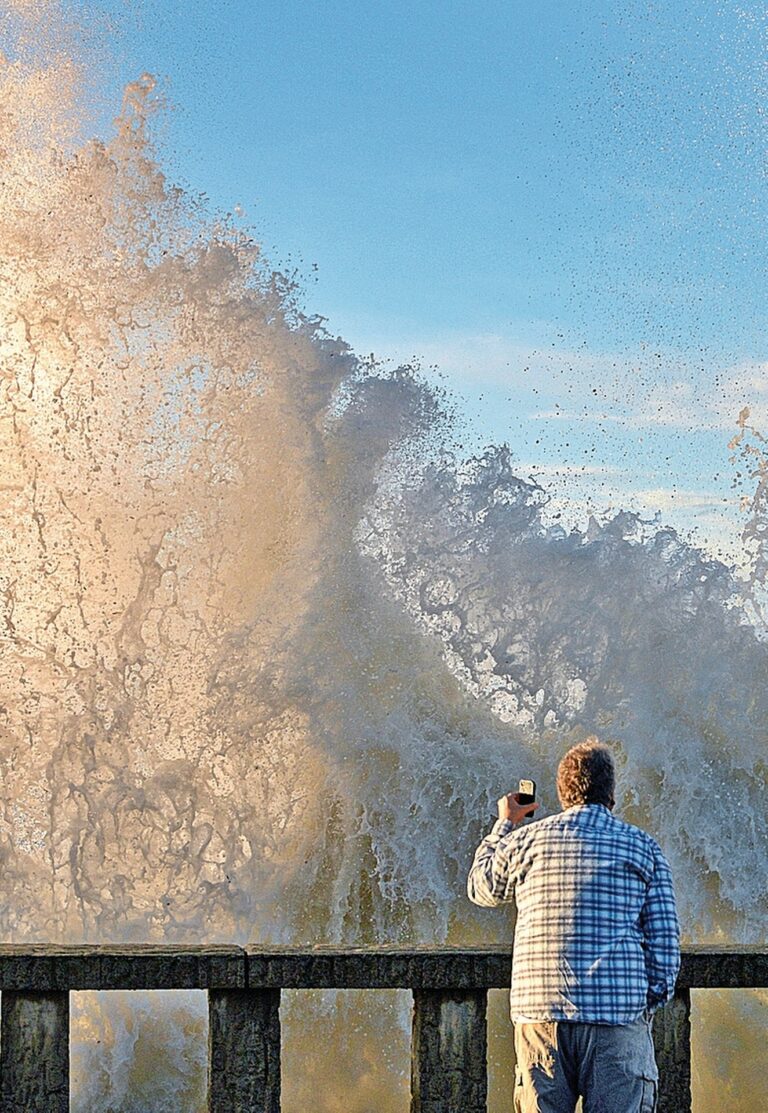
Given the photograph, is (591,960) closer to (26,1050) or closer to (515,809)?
(515,809)

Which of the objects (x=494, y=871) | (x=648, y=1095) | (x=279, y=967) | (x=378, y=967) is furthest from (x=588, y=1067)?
(x=279, y=967)

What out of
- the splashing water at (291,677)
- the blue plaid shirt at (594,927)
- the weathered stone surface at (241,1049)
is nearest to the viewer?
the blue plaid shirt at (594,927)

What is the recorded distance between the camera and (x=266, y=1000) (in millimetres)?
4168

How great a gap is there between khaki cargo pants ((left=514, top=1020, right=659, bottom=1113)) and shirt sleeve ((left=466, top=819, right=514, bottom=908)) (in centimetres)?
35

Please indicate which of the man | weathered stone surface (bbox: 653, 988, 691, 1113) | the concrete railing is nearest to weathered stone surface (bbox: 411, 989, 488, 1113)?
the concrete railing

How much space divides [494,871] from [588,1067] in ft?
1.83

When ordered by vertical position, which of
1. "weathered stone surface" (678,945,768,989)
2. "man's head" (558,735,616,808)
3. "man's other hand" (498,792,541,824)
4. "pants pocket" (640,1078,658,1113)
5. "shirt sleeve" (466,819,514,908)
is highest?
"man's head" (558,735,616,808)

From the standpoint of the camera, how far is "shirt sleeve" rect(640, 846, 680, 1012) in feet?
12.3

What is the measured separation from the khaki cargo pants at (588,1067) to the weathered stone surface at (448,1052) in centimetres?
39

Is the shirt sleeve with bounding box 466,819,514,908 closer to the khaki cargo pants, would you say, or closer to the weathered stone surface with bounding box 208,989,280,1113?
the khaki cargo pants

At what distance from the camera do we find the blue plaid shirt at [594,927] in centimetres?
373

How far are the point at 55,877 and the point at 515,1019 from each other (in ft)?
22.1

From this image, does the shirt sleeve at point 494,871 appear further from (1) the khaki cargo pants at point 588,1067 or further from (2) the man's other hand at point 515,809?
(1) the khaki cargo pants at point 588,1067

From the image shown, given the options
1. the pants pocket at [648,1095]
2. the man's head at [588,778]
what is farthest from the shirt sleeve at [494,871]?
the pants pocket at [648,1095]
